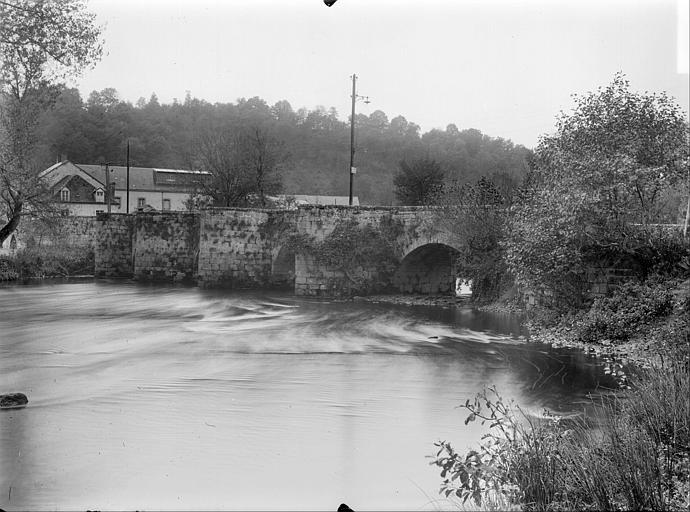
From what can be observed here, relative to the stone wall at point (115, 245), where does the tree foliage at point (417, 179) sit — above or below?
above

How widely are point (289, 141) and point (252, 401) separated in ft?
81.4

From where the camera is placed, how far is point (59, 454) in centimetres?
643

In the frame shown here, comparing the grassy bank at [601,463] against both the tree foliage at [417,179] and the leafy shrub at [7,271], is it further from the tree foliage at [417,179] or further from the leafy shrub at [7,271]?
the leafy shrub at [7,271]

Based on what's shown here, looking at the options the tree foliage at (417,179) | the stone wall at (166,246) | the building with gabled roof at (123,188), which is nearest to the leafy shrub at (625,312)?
the tree foliage at (417,179)

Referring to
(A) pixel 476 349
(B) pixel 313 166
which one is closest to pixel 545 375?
(A) pixel 476 349

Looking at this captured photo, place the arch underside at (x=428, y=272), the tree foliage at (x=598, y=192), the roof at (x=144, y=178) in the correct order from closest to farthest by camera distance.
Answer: the tree foliage at (x=598, y=192) → the arch underside at (x=428, y=272) → the roof at (x=144, y=178)

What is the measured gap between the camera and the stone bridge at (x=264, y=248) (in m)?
19.6

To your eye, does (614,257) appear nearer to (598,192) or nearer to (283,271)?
(598,192)

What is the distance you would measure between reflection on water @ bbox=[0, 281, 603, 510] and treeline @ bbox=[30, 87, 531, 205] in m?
5.18

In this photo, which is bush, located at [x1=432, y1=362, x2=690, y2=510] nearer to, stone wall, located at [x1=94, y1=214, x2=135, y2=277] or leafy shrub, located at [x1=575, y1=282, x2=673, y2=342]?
leafy shrub, located at [x1=575, y1=282, x2=673, y2=342]

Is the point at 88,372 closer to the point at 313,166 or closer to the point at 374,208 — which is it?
the point at 374,208

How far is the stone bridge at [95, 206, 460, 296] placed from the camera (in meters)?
19.6

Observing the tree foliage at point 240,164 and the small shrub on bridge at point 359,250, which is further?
the tree foliage at point 240,164

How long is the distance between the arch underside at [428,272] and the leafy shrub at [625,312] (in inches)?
309
